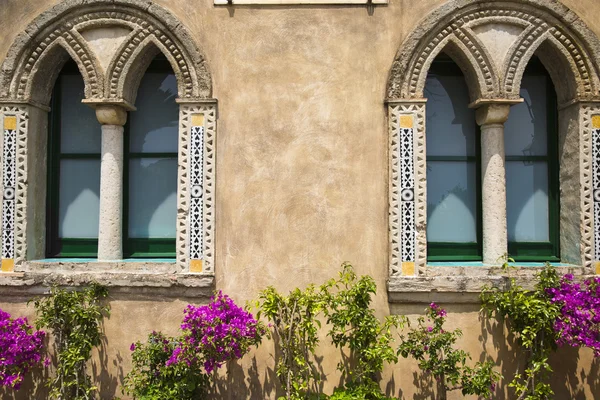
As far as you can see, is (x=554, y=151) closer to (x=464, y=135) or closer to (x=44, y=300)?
(x=464, y=135)

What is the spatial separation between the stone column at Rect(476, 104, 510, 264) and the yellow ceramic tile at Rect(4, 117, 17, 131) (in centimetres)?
440

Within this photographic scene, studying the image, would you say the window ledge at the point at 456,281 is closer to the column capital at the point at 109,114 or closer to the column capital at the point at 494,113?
the column capital at the point at 494,113

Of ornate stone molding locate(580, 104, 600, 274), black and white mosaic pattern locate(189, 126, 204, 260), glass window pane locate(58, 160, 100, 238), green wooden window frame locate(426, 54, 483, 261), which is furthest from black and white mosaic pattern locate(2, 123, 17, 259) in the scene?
ornate stone molding locate(580, 104, 600, 274)

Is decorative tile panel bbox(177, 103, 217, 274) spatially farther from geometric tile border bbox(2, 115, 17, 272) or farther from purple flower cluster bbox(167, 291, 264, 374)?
geometric tile border bbox(2, 115, 17, 272)

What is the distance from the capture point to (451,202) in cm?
484

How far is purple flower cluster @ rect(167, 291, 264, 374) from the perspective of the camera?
395cm

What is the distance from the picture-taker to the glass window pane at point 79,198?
4.90 metres

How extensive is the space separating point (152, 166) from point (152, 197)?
0.31 m

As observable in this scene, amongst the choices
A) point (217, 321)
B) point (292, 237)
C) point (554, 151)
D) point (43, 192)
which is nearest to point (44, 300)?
point (43, 192)

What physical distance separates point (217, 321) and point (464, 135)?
2.97 metres

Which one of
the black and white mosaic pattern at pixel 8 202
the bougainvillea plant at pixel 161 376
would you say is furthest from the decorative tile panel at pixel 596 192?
the black and white mosaic pattern at pixel 8 202

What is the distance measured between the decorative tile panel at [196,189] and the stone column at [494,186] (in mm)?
2547

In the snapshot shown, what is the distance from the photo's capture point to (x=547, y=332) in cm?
411

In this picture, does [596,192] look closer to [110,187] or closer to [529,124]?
[529,124]
